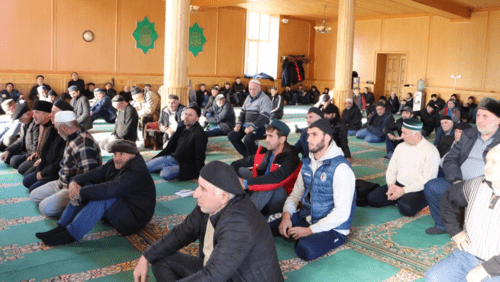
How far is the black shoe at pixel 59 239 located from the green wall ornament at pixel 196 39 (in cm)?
1256

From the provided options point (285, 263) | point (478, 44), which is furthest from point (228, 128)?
point (478, 44)

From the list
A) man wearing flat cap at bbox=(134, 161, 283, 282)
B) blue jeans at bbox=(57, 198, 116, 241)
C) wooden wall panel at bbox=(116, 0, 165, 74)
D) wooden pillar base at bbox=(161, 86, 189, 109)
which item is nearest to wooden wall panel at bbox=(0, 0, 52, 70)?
wooden wall panel at bbox=(116, 0, 165, 74)

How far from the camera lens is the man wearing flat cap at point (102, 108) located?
9141 millimetres

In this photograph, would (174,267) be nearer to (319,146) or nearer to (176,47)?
(319,146)

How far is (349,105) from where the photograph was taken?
31.5 feet

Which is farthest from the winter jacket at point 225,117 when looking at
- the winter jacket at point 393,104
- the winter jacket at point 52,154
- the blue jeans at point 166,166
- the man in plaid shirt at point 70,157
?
the winter jacket at point 393,104

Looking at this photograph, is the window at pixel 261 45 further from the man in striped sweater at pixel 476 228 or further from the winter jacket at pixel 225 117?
the man in striped sweater at pixel 476 228

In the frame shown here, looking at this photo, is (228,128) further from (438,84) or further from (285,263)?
(438,84)

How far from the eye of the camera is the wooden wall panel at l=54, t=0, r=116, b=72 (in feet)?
41.0

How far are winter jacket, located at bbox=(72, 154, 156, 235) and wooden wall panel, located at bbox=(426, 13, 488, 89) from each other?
1371 cm

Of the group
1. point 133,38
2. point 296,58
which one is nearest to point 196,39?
point 133,38

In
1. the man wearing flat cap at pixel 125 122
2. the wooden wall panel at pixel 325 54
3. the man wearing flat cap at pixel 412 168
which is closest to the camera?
the man wearing flat cap at pixel 412 168

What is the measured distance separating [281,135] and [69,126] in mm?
1753

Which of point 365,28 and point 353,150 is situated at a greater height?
point 365,28
